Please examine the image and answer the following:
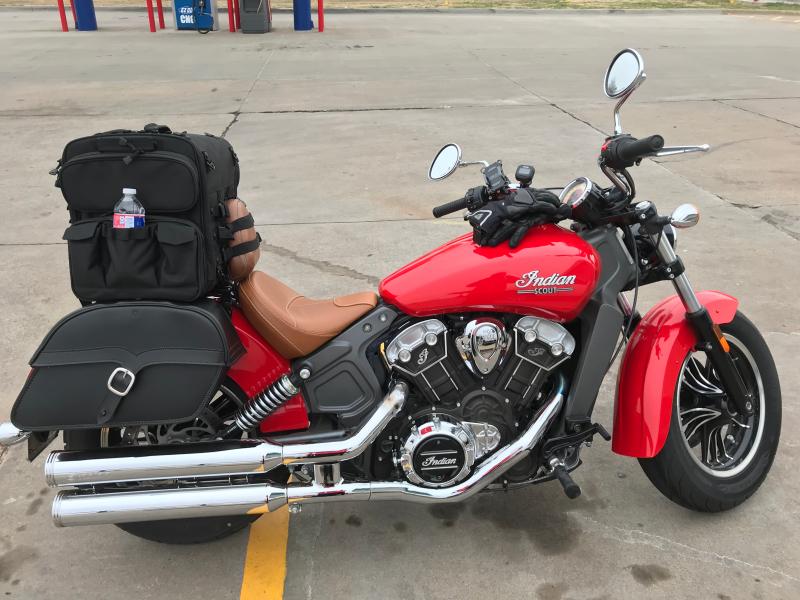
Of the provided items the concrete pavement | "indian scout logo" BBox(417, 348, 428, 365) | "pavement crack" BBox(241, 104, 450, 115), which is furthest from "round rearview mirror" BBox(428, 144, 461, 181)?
"pavement crack" BBox(241, 104, 450, 115)

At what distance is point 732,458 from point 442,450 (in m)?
1.29

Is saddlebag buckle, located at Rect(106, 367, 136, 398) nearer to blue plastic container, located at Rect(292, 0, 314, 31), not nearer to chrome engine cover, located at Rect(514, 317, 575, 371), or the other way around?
chrome engine cover, located at Rect(514, 317, 575, 371)

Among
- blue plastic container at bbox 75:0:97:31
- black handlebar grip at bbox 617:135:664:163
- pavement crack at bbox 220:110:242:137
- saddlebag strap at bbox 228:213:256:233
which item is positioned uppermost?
black handlebar grip at bbox 617:135:664:163

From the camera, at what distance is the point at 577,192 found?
225 centimetres

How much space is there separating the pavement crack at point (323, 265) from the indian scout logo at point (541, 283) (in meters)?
2.49

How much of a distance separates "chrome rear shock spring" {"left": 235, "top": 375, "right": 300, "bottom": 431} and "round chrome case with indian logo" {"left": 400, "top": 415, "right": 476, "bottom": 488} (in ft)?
1.48

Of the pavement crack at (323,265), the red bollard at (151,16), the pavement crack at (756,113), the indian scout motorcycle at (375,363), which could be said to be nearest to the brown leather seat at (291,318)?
the indian scout motorcycle at (375,363)

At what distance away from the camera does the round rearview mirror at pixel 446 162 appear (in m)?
2.34

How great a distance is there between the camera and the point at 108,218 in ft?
6.79

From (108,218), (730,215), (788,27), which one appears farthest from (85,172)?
(788,27)

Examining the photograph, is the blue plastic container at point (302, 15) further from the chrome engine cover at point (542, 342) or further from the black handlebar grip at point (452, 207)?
the chrome engine cover at point (542, 342)

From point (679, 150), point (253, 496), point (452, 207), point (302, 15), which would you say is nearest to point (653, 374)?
point (679, 150)

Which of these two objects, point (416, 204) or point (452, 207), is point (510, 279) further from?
point (416, 204)

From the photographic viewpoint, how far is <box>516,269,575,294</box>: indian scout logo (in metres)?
2.17
